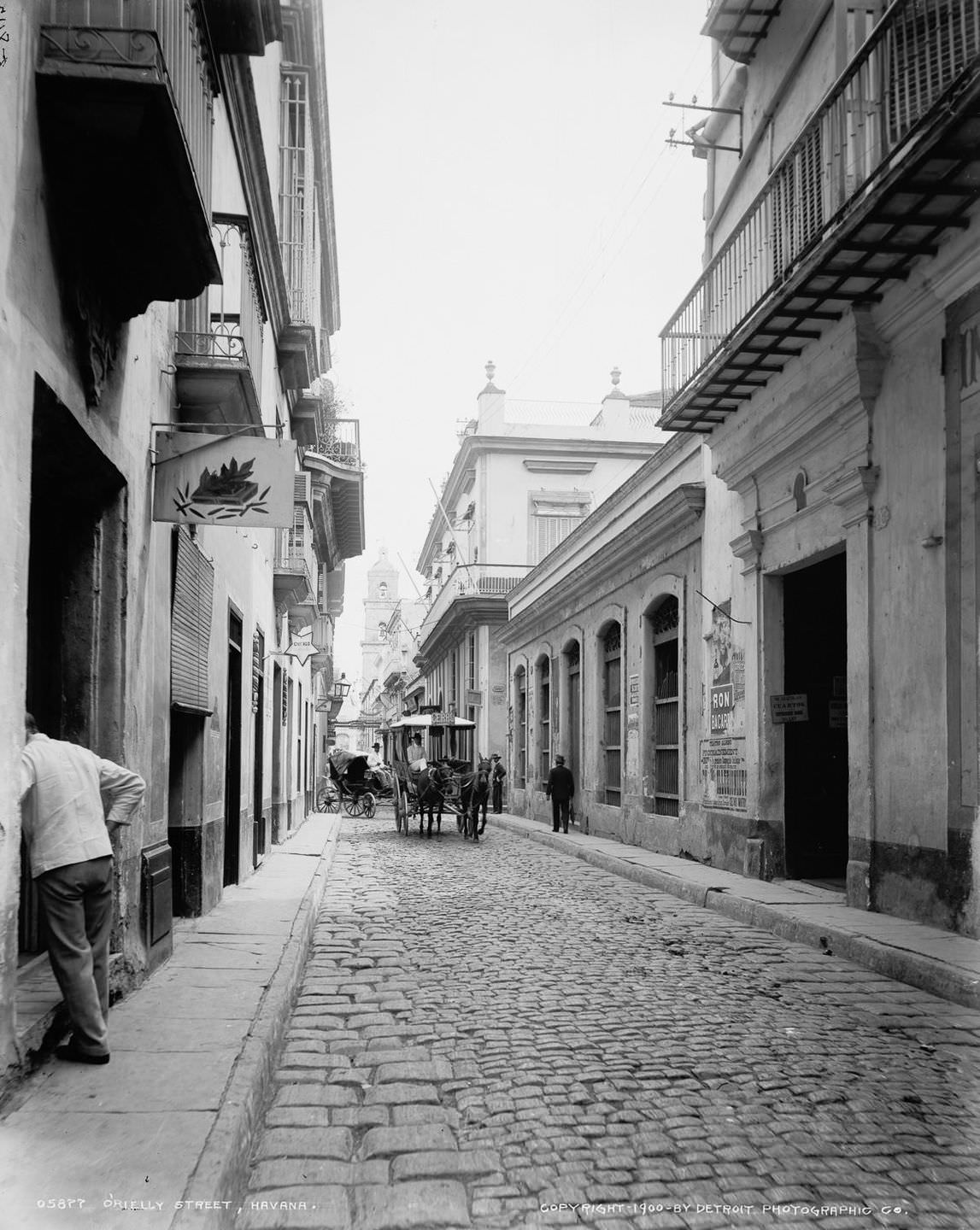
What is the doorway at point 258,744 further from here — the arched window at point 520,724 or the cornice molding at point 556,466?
the cornice molding at point 556,466

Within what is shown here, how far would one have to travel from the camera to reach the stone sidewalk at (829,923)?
679cm

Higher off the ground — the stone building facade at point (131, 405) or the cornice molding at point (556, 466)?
the cornice molding at point (556, 466)

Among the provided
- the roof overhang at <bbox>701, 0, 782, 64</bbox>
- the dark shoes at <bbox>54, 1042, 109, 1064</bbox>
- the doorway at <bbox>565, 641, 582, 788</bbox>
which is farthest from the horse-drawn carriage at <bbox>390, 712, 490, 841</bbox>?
the dark shoes at <bbox>54, 1042, 109, 1064</bbox>

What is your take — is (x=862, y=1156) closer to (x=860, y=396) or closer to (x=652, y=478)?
(x=860, y=396)

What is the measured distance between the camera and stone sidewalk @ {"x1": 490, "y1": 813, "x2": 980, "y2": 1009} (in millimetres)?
6789

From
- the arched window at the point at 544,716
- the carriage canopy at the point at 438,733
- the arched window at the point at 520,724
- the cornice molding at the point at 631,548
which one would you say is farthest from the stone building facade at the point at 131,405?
the arched window at the point at 520,724

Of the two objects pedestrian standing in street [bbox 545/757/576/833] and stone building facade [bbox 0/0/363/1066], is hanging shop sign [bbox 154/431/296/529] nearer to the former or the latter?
stone building facade [bbox 0/0/363/1066]

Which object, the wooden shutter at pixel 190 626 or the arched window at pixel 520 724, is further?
the arched window at pixel 520 724

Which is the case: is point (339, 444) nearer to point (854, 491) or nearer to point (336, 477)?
point (336, 477)

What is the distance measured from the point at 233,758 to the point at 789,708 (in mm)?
5543

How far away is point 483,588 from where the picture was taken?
3216 centimetres

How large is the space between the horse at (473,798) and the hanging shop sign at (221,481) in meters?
12.2

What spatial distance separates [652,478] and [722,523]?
136 inches

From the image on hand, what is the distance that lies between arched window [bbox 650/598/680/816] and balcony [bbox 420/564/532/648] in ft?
45.8
